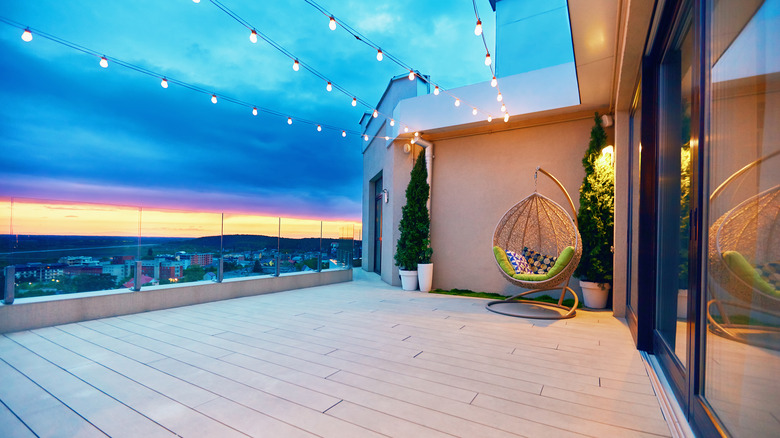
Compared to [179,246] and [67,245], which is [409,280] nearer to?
[179,246]

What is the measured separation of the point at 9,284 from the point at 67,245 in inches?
23.5

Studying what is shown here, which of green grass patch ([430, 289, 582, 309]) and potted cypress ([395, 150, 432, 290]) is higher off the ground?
potted cypress ([395, 150, 432, 290])

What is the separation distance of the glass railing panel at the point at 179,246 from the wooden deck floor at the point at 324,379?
0.88 metres

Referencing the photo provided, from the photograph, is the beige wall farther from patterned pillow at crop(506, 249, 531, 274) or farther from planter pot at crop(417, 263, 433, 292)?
patterned pillow at crop(506, 249, 531, 274)

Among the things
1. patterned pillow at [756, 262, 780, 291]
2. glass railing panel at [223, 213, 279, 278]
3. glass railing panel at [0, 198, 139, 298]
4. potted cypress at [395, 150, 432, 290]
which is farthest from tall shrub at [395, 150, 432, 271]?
patterned pillow at [756, 262, 780, 291]

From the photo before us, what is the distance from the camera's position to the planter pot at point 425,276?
6.25 meters

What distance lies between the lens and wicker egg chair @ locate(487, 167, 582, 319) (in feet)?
13.9

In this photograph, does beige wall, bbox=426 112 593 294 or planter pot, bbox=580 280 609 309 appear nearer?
planter pot, bbox=580 280 609 309

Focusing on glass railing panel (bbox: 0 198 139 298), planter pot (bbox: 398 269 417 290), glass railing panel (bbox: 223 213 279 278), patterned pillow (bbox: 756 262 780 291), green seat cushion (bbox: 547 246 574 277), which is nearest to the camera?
patterned pillow (bbox: 756 262 780 291)

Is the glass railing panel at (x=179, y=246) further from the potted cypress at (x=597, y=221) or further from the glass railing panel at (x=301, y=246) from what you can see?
the potted cypress at (x=597, y=221)

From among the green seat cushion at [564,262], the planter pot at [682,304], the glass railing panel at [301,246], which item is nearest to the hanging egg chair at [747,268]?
the planter pot at [682,304]

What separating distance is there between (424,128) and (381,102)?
3.13m

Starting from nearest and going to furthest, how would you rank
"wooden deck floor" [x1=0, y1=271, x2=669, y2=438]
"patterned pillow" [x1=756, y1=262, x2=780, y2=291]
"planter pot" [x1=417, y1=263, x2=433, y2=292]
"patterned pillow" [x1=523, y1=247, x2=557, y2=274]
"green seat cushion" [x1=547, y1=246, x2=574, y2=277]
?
"patterned pillow" [x1=756, y1=262, x2=780, y2=291], "wooden deck floor" [x1=0, y1=271, x2=669, y2=438], "green seat cushion" [x1=547, y1=246, x2=574, y2=277], "patterned pillow" [x1=523, y1=247, x2=557, y2=274], "planter pot" [x1=417, y1=263, x2=433, y2=292]

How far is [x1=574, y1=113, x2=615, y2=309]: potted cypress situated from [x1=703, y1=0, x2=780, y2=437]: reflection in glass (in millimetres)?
3635
